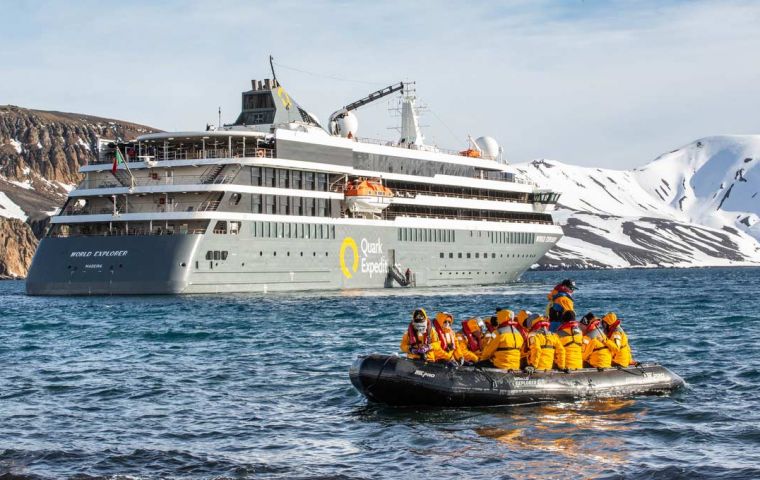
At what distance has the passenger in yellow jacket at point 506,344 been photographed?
23062 millimetres

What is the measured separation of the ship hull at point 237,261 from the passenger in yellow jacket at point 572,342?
39064 millimetres

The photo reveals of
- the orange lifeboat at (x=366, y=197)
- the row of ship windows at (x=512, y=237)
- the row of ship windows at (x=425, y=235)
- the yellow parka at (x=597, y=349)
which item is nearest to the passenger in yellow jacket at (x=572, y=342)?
the yellow parka at (x=597, y=349)

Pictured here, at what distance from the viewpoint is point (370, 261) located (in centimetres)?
7381

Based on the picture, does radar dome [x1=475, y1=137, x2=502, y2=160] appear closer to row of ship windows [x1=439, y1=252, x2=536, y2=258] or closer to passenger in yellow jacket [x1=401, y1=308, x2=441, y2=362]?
row of ship windows [x1=439, y1=252, x2=536, y2=258]

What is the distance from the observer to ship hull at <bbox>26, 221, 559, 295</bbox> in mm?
60500

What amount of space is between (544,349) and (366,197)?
4898 centimetres

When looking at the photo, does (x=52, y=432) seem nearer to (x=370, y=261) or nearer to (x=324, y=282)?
(x=324, y=282)

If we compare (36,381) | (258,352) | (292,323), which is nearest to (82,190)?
(292,323)

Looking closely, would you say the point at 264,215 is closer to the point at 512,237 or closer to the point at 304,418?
the point at 512,237

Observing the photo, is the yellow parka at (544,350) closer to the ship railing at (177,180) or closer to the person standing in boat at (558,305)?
the person standing in boat at (558,305)

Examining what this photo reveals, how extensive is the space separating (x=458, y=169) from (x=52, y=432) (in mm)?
66995

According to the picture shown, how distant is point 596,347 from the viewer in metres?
24.3

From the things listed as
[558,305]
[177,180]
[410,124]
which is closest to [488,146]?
[410,124]

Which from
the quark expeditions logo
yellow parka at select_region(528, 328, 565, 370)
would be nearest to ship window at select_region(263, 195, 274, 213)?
the quark expeditions logo
